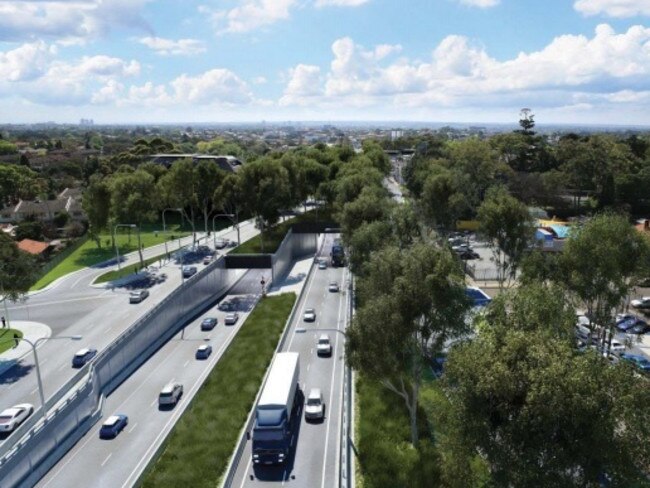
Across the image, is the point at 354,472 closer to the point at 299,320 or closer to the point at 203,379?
the point at 203,379

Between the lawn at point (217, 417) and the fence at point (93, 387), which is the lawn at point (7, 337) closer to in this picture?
the fence at point (93, 387)

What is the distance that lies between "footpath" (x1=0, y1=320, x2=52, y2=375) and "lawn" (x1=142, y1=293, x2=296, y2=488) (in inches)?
753

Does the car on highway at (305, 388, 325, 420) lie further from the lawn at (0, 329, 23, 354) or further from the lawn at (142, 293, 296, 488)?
the lawn at (0, 329, 23, 354)

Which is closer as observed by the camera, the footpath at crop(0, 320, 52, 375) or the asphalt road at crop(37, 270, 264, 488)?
the asphalt road at crop(37, 270, 264, 488)

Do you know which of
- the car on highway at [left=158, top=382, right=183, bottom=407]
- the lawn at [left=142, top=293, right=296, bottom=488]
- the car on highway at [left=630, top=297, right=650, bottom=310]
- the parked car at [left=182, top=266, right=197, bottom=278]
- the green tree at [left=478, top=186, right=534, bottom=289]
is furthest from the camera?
the parked car at [left=182, top=266, right=197, bottom=278]

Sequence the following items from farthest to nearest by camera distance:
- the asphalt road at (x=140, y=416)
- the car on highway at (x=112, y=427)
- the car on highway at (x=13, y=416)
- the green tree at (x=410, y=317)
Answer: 1. the car on highway at (x=13, y=416)
2. the car on highway at (x=112, y=427)
3. the green tree at (x=410, y=317)
4. the asphalt road at (x=140, y=416)

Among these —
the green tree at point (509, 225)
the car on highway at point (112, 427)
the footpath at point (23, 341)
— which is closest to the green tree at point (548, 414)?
the car on highway at point (112, 427)

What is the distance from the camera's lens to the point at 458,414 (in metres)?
20.3

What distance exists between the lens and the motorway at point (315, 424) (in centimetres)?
2962

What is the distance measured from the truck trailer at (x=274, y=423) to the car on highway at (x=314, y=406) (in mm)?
1447

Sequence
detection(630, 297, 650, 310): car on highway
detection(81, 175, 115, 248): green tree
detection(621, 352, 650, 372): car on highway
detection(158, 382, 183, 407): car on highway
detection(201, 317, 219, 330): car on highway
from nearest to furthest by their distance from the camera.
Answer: detection(158, 382, 183, 407): car on highway < detection(621, 352, 650, 372): car on highway < detection(201, 317, 219, 330): car on highway < detection(630, 297, 650, 310): car on highway < detection(81, 175, 115, 248): green tree

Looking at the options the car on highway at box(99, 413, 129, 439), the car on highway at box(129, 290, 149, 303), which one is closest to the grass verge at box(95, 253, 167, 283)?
the car on highway at box(129, 290, 149, 303)

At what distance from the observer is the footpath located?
46.0 meters

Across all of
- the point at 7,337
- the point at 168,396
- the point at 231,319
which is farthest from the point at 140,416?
the point at 7,337
